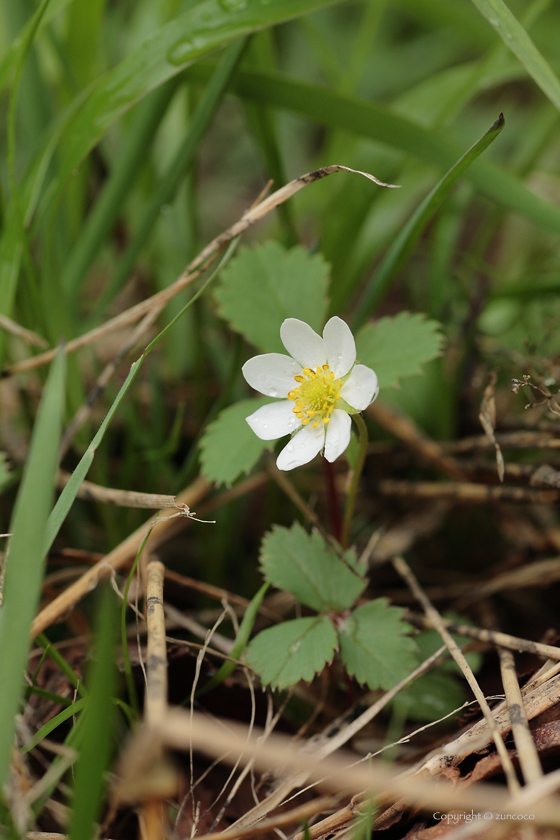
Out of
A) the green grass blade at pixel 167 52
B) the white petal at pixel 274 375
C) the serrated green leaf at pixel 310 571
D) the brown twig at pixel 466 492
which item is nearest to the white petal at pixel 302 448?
the white petal at pixel 274 375

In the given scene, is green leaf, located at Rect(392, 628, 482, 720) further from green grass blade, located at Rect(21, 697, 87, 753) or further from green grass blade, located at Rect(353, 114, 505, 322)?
green grass blade, located at Rect(353, 114, 505, 322)

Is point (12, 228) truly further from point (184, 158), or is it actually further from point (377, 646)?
point (377, 646)

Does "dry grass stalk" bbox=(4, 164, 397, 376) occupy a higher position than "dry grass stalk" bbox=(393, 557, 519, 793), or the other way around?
"dry grass stalk" bbox=(4, 164, 397, 376)

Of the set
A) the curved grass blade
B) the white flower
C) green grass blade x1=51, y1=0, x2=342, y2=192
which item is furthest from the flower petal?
green grass blade x1=51, y1=0, x2=342, y2=192

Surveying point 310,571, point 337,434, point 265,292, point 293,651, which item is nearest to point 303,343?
point 337,434

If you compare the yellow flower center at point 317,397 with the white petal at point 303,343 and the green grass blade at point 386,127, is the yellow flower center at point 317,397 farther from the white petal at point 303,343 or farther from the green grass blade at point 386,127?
the green grass blade at point 386,127

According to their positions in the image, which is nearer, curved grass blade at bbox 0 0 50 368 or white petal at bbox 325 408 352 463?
white petal at bbox 325 408 352 463
